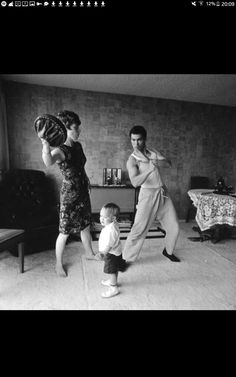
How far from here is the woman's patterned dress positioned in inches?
81.0

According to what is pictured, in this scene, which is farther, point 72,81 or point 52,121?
point 72,81

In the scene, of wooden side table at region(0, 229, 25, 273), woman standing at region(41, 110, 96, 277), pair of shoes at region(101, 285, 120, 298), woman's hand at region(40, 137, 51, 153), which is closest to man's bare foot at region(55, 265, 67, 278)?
woman standing at region(41, 110, 96, 277)

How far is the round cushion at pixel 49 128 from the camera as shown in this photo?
5.41 ft

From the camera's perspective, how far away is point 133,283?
2010 mm

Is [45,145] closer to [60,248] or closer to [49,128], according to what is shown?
[49,128]

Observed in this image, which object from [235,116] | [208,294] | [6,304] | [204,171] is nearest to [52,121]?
[6,304]

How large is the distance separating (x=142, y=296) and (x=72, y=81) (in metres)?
3.30

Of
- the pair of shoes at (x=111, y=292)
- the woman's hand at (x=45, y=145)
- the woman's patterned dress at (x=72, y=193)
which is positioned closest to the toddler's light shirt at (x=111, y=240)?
the pair of shoes at (x=111, y=292)

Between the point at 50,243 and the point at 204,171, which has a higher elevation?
the point at 204,171
